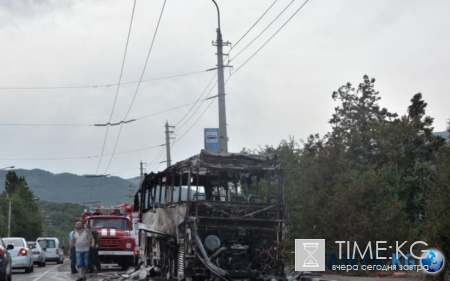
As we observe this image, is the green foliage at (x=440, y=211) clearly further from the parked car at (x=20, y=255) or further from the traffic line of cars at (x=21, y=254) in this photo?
the parked car at (x=20, y=255)

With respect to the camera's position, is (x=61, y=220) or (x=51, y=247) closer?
(x=51, y=247)

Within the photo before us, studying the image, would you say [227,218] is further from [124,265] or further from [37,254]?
[37,254]

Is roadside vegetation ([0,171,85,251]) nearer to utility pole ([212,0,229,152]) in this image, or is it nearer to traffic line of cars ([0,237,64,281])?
traffic line of cars ([0,237,64,281])

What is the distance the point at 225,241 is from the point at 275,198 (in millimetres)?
1730

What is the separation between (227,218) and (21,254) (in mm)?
14689

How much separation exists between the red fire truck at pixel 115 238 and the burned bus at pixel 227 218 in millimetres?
10865

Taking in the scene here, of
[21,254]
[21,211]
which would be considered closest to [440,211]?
[21,254]

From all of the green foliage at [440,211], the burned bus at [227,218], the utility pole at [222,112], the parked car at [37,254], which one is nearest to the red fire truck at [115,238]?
the utility pole at [222,112]

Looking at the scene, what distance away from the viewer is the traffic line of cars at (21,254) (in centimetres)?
2123

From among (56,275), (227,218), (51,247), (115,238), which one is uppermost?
(227,218)

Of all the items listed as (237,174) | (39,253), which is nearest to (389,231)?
(237,174)

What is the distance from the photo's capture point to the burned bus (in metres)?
17.2

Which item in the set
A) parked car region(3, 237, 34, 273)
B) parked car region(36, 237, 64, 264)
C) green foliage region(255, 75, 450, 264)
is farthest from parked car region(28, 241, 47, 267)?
green foliage region(255, 75, 450, 264)

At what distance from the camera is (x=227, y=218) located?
1756 centimetres
